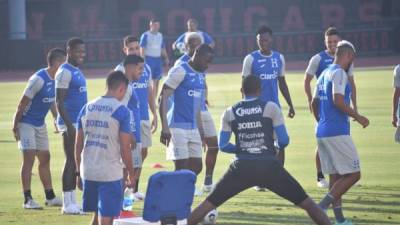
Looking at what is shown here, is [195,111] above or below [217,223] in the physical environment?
above

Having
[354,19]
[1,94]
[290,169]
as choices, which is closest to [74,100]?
[290,169]

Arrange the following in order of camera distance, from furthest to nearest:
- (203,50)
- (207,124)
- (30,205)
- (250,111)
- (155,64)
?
(155,64) → (207,124) → (30,205) → (203,50) → (250,111)

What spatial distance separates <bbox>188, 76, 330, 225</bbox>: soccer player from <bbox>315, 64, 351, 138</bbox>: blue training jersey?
Result: 147 centimetres

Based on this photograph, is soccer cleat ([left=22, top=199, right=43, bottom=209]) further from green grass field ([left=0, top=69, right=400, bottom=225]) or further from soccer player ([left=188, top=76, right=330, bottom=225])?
soccer player ([left=188, top=76, right=330, bottom=225])

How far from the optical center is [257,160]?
11.9 meters

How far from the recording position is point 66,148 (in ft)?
50.0

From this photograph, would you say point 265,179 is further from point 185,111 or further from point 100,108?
point 185,111

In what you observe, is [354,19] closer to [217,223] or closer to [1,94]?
[1,94]

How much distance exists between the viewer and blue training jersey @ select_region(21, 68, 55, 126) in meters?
15.5

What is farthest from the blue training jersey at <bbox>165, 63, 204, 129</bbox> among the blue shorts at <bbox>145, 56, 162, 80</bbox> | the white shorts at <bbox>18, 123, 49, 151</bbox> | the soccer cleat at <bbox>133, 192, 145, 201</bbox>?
the blue shorts at <bbox>145, 56, 162, 80</bbox>

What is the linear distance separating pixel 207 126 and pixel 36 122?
2.43 metres

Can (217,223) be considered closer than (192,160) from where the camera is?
Yes

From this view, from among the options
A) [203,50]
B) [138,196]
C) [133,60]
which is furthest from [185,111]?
[138,196]

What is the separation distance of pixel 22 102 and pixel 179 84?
223 centimetres
